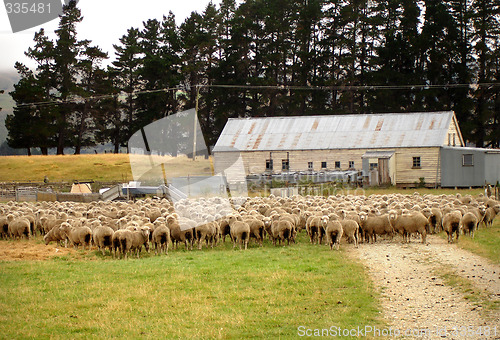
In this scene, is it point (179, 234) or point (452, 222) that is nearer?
point (452, 222)

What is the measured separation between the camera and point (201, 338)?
8.97m

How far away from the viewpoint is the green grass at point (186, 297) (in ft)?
31.2

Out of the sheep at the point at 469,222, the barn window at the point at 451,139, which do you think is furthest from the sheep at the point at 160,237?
the barn window at the point at 451,139

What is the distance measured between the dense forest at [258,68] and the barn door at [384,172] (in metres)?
23.4

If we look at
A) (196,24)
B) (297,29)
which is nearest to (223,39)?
(196,24)

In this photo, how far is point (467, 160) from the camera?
138 ft

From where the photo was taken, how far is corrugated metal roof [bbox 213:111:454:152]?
4569 centimetres

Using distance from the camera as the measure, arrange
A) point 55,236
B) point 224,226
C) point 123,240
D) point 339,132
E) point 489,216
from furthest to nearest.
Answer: point 339,132
point 489,216
point 224,226
point 55,236
point 123,240

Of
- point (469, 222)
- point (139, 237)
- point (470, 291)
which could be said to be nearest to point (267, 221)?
point (139, 237)

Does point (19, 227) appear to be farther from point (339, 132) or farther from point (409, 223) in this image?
point (339, 132)

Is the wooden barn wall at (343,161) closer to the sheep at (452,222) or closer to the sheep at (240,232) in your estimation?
the sheep at (452,222)

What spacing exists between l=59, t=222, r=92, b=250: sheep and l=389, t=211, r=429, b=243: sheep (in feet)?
33.3

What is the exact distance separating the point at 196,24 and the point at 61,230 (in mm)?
59779

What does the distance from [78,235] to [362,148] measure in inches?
1233
